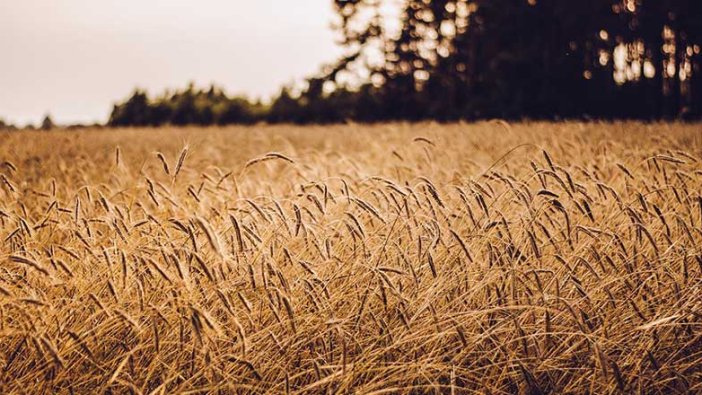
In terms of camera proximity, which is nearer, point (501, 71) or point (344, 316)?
point (344, 316)

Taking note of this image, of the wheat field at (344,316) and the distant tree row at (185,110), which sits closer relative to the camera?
the wheat field at (344,316)

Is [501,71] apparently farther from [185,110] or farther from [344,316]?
[344,316]

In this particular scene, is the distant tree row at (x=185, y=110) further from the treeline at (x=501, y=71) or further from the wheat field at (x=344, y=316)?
the wheat field at (x=344, y=316)

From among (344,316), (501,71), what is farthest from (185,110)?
(344,316)

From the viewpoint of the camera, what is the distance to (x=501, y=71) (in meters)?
22.4

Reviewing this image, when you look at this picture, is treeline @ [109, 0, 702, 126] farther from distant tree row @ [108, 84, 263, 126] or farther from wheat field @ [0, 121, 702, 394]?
wheat field @ [0, 121, 702, 394]

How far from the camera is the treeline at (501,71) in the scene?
2102 centimetres

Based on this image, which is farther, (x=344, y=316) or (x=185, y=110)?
(x=185, y=110)

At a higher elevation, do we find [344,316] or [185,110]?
[185,110]

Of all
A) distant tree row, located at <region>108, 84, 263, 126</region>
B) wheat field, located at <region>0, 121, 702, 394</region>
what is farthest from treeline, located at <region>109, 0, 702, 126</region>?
wheat field, located at <region>0, 121, 702, 394</region>

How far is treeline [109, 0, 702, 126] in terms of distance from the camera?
21.0m

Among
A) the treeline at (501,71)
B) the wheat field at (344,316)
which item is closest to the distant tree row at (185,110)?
the treeline at (501,71)

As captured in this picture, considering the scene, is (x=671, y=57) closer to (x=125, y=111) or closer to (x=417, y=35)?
(x=417, y=35)

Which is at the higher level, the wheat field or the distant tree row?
the distant tree row
